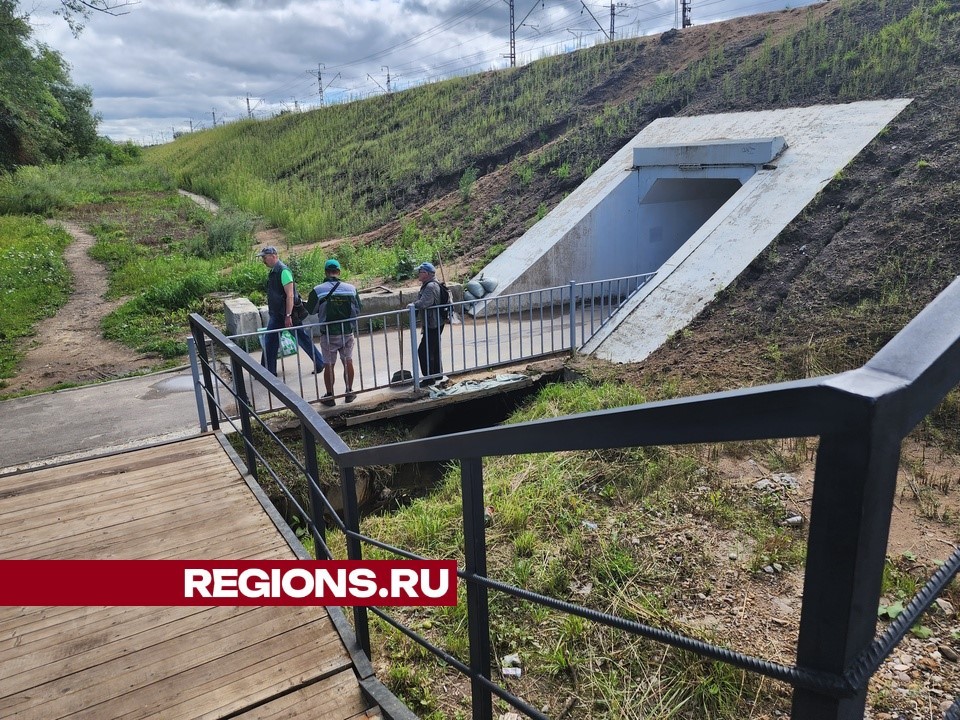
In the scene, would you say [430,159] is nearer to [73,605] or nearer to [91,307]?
[91,307]

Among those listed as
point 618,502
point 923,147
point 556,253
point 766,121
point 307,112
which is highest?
point 307,112

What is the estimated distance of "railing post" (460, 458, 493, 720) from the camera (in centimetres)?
195

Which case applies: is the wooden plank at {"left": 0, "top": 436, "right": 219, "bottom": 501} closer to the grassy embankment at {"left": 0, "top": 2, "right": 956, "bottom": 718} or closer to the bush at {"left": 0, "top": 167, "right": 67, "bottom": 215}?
the grassy embankment at {"left": 0, "top": 2, "right": 956, "bottom": 718}

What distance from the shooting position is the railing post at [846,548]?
86cm

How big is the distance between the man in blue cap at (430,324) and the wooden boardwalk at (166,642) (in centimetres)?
371

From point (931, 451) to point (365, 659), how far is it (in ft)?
16.7

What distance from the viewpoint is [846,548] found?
89 centimetres

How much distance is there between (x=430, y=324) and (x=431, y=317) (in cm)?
10

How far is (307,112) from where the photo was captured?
3616cm

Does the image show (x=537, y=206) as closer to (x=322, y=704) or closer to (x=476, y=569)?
(x=322, y=704)

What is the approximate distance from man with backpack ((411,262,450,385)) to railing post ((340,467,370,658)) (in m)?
4.97

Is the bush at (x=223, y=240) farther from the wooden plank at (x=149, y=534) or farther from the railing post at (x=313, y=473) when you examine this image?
the railing post at (x=313, y=473)

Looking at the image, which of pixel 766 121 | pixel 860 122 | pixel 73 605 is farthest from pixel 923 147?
pixel 73 605

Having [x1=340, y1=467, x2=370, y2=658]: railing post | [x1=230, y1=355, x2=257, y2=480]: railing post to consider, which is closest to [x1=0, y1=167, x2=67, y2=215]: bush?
[x1=230, y1=355, x2=257, y2=480]: railing post
